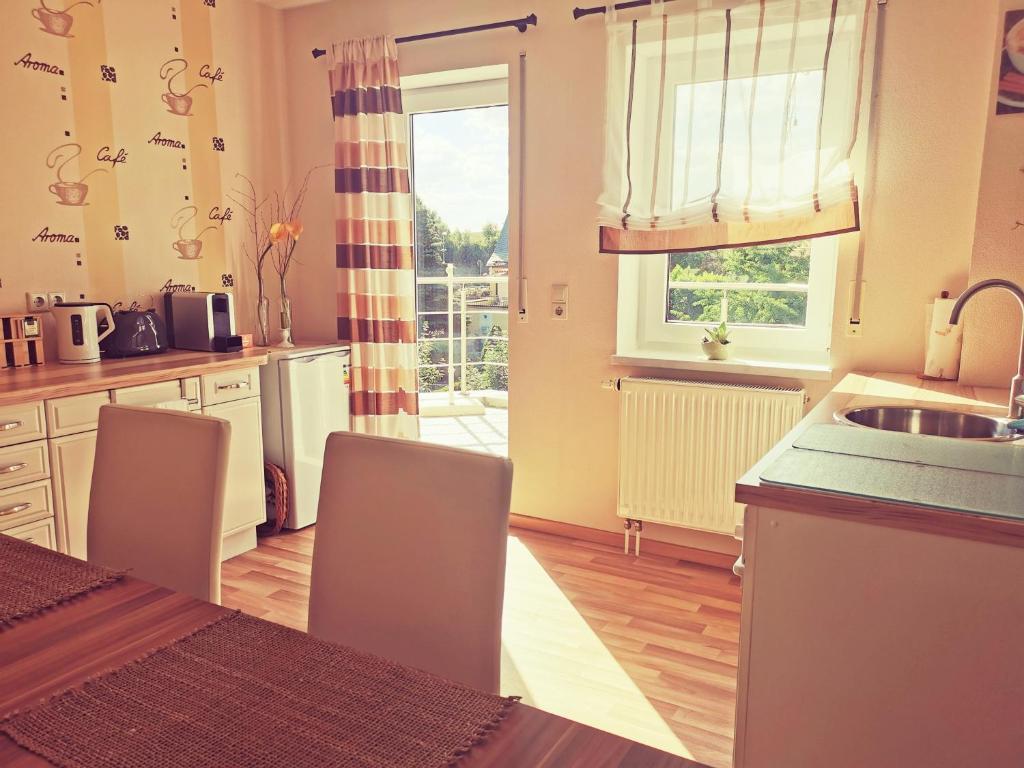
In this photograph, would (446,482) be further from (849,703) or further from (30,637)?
(849,703)

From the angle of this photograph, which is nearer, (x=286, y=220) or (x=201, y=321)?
(x=201, y=321)

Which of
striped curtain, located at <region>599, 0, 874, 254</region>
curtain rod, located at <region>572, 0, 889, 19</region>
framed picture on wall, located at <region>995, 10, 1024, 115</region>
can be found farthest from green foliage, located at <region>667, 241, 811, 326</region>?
curtain rod, located at <region>572, 0, 889, 19</region>

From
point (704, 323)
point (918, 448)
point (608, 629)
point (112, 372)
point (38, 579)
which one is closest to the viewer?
point (38, 579)

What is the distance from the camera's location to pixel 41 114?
2.97 meters

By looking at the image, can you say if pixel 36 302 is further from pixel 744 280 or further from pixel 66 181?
pixel 744 280

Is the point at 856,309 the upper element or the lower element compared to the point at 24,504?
upper

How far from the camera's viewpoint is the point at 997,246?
2.33 metres

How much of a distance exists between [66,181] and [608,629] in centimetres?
278

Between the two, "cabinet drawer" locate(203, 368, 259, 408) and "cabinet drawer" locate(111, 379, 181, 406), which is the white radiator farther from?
"cabinet drawer" locate(111, 379, 181, 406)

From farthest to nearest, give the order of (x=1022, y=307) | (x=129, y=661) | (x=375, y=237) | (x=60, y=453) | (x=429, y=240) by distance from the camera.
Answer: (x=429, y=240) → (x=375, y=237) → (x=60, y=453) → (x=1022, y=307) → (x=129, y=661)

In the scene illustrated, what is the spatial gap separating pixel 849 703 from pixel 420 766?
0.89m

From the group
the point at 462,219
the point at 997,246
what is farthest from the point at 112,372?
the point at 997,246

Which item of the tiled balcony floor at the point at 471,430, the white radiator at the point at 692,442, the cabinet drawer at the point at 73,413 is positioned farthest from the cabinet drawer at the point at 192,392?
the white radiator at the point at 692,442

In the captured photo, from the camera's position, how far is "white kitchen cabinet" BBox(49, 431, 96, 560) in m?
2.52
